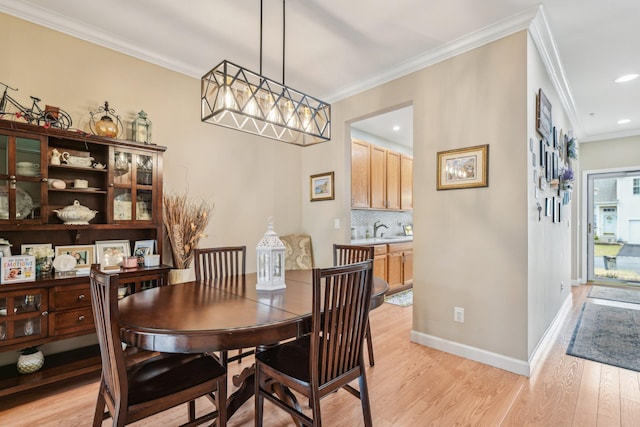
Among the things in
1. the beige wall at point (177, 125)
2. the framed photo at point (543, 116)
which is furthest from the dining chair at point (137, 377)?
the framed photo at point (543, 116)

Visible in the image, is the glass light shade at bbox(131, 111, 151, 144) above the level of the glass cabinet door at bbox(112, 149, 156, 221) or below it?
above

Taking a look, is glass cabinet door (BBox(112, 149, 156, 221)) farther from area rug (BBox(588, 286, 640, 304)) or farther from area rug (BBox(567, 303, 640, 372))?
area rug (BBox(588, 286, 640, 304))

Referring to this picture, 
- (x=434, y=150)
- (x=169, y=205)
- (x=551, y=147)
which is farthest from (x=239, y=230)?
(x=551, y=147)

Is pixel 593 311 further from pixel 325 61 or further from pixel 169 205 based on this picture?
pixel 169 205

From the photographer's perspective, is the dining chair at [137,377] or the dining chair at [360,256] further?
the dining chair at [360,256]

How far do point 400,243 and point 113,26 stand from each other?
4.48 metres

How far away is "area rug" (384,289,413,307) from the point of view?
4477 millimetres

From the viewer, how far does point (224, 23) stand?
2.54 meters

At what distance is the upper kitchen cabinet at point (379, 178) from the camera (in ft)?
16.2

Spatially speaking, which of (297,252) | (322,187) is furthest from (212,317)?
(322,187)

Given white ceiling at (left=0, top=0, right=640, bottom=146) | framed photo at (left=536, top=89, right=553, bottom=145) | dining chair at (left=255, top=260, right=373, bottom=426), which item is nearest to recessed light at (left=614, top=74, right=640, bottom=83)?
white ceiling at (left=0, top=0, right=640, bottom=146)

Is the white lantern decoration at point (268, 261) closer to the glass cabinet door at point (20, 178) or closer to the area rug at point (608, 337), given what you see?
the glass cabinet door at point (20, 178)

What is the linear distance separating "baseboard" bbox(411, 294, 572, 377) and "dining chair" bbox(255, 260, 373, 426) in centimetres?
148

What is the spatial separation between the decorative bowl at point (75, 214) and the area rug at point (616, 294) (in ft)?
21.6
